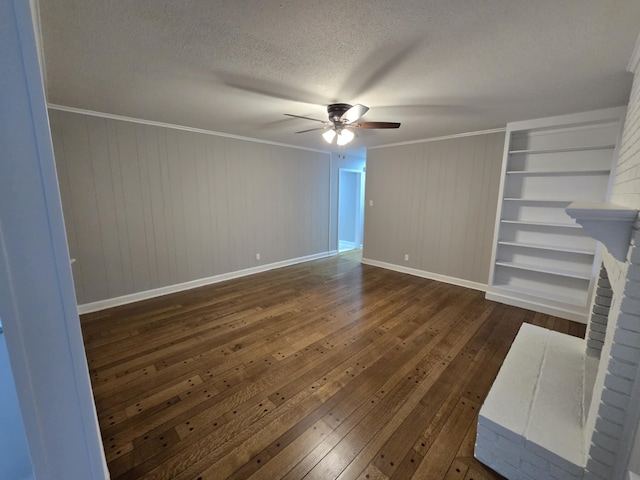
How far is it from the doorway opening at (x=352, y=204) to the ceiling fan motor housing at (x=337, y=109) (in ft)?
15.1

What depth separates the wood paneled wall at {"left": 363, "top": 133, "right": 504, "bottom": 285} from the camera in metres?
4.09

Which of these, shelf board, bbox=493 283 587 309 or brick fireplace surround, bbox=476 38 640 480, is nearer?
brick fireplace surround, bbox=476 38 640 480

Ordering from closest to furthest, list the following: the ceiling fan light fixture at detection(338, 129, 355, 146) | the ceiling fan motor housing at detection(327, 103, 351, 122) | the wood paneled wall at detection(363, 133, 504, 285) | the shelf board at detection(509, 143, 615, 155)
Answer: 1. the ceiling fan motor housing at detection(327, 103, 351, 122)
2. the ceiling fan light fixture at detection(338, 129, 355, 146)
3. the shelf board at detection(509, 143, 615, 155)
4. the wood paneled wall at detection(363, 133, 504, 285)

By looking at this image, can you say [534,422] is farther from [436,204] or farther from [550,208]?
[436,204]

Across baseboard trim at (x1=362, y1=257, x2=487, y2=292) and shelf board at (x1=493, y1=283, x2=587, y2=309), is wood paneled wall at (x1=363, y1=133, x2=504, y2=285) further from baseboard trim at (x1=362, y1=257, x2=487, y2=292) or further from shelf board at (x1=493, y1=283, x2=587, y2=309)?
shelf board at (x1=493, y1=283, x2=587, y2=309)

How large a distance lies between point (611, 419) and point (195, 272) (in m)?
4.54

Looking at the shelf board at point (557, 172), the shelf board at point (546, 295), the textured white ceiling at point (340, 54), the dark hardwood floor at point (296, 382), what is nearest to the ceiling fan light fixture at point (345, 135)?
the textured white ceiling at point (340, 54)

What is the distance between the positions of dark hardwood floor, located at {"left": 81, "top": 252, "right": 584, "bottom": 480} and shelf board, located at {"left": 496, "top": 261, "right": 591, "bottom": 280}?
1.89 ft

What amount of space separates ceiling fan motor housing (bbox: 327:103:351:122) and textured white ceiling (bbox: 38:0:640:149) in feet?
0.21

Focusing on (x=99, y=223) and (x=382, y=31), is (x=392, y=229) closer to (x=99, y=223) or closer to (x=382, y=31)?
(x=382, y=31)

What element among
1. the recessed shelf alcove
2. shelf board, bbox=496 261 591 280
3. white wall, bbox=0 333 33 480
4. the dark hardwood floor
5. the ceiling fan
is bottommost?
the dark hardwood floor

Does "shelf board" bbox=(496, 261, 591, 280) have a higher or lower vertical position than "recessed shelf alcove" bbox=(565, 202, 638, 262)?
lower

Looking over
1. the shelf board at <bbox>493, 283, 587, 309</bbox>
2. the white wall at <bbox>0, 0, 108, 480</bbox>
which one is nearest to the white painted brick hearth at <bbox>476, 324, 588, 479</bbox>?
the shelf board at <bbox>493, 283, 587, 309</bbox>

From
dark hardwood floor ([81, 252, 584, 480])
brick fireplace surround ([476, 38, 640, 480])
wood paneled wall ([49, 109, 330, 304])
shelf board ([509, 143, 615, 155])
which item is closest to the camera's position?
brick fireplace surround ([476, 38, 640, 480])
